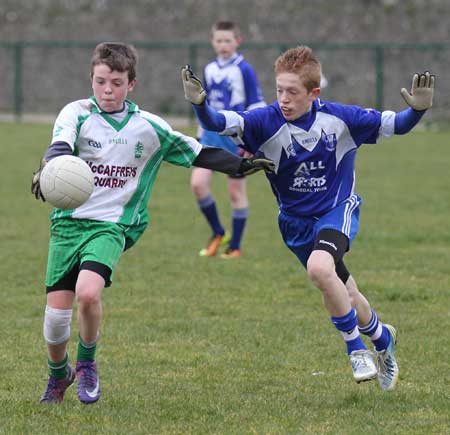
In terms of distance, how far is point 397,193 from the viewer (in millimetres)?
14656

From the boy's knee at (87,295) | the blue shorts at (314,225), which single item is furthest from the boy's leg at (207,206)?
the boy's knee at (87,295)

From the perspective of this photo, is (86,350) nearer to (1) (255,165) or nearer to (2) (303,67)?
(1) (255,165)

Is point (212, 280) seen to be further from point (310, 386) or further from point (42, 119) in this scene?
point (42, 119)

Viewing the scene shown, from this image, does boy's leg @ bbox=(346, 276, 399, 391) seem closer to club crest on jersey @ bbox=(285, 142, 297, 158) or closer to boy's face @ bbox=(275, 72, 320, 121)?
club crest on jersey @ bbox=(285, 142, 297, 158)

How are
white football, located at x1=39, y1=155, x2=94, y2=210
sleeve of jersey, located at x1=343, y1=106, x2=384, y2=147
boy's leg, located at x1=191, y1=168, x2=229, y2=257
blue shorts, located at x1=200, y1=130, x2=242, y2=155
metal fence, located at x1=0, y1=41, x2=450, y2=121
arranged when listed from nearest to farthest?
white football, located at x1=39, y1=155, x2=94, y2=210, sleeve of jersey, located at x1=343, y1=106, x2=384, y2=147, blue shorts, located at x1=200, y1=130, x2=242, y2=155, boy's leg, located at x1=191, y1=168, x2=229, y2=257, metal fence, located at x1=0, y1=41, x2=450, y2=121

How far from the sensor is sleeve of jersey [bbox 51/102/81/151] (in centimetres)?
509

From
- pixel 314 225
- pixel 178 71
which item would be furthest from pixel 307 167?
pixel 178 71

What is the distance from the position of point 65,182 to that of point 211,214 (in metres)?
5.53

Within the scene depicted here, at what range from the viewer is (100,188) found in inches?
206

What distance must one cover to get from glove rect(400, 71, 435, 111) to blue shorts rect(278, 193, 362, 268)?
0.62m

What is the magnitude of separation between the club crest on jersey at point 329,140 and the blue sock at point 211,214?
15.4 feet

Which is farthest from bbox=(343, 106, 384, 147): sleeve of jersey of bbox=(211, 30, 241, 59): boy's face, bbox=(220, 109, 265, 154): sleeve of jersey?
bbox=(211, 30, 241, 59): boy's face

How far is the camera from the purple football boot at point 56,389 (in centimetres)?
525

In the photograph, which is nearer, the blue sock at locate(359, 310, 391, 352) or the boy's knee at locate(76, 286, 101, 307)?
the boy's knee at locate(76, 286, 101, 307)
